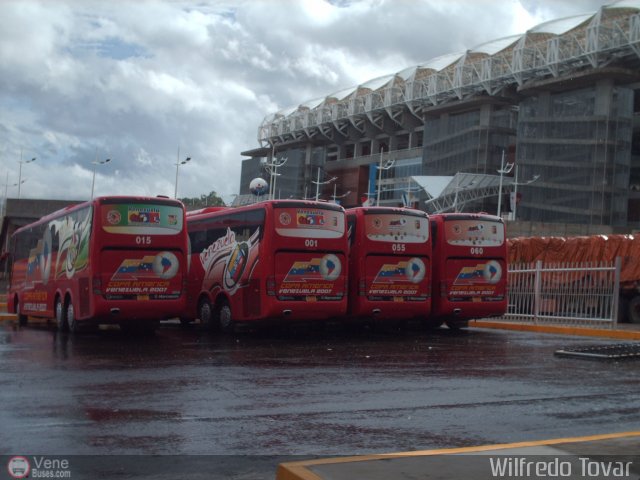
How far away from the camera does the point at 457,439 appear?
23.2 feet

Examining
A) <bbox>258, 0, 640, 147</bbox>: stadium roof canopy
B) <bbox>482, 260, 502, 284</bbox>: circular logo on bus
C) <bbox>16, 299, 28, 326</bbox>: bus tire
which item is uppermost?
<bbox>258, 0, 640, 147</bbox>: stadium roof canopy

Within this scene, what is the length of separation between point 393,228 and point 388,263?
2.75ft

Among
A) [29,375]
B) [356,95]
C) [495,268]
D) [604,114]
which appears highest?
[356,95]

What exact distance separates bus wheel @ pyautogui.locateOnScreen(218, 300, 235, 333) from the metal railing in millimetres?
8718

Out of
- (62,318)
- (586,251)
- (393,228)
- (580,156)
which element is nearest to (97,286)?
(62,318)

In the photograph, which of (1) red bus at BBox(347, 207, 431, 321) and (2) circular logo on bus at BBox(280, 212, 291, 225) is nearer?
(2) circular logo on bus at BBox(280, 212, 291, 225)

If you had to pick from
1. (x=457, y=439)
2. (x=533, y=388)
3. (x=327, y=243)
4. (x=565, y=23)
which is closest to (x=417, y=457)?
(x=457, y=439)

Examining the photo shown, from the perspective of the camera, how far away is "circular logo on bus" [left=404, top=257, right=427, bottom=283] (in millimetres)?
19094

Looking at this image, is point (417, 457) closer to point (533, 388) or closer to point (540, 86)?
point (533, 388)

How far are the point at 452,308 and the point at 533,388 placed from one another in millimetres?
9785

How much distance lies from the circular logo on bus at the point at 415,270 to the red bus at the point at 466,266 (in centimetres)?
82

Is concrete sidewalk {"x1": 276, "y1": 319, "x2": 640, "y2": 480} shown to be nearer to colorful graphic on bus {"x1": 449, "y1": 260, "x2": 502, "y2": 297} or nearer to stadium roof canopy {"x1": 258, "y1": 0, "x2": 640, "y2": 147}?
colorful graphic on bus {"x1": 449, "y1": 260, "x2": 502, "y2": 297}

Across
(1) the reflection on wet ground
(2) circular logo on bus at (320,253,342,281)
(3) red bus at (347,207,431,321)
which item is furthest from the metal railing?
(2) circular logo on bus at (320,253,342,281)

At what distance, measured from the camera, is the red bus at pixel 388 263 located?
61.6 ft
